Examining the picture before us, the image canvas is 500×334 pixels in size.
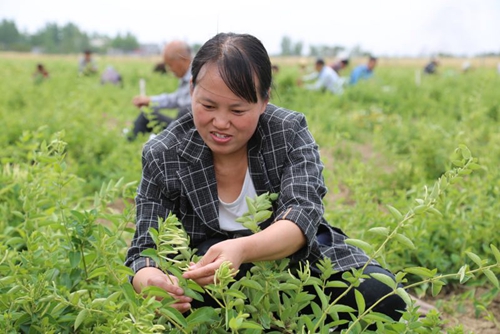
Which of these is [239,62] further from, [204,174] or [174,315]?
[174,315]

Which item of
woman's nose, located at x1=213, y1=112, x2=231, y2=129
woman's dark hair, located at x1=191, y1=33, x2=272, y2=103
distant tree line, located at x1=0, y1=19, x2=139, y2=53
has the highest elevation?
woman's dark hair, located at x1=191, y1=33, x2=272, y2=103

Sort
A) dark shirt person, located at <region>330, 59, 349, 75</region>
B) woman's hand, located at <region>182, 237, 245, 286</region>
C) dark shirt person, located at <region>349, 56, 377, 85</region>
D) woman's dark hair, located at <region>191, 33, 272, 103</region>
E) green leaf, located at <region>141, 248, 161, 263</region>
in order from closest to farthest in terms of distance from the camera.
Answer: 1. green leaf, located at <region>141, 248, 161, 263</region>
2. woman's hand, located at <region>182, 237, 245, 286</region>
3. woman's dark hair, located at <region>191, 33, 272, 103</region>
4. dark shirt person, located at <region>349, 56, 377, 85</region>
5. dark shirt person, located at <region>330, 59, 349, 75</region>

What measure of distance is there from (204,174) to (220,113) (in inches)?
10.3

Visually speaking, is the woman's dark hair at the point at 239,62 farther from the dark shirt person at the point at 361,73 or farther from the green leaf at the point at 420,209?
the dark shirt person at the point at 361,73

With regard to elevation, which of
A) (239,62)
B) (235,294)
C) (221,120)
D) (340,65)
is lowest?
(340,65)

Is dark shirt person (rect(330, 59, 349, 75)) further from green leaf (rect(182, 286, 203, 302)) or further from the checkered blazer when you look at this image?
green leaf (rect(182, 286, 203, 302))

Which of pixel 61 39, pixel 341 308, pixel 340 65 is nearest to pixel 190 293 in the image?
pixel 341 308

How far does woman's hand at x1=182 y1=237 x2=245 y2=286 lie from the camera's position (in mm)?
1392

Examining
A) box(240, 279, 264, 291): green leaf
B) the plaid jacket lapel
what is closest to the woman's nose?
the plaid jacket lapel

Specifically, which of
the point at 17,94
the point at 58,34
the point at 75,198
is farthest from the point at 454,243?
the point at 58,34

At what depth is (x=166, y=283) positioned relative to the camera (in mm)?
1520

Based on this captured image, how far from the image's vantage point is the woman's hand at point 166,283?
4.83 ft

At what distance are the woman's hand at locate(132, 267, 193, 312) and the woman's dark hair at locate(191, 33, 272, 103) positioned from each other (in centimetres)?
52

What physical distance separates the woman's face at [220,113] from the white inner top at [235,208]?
6.5 inches
